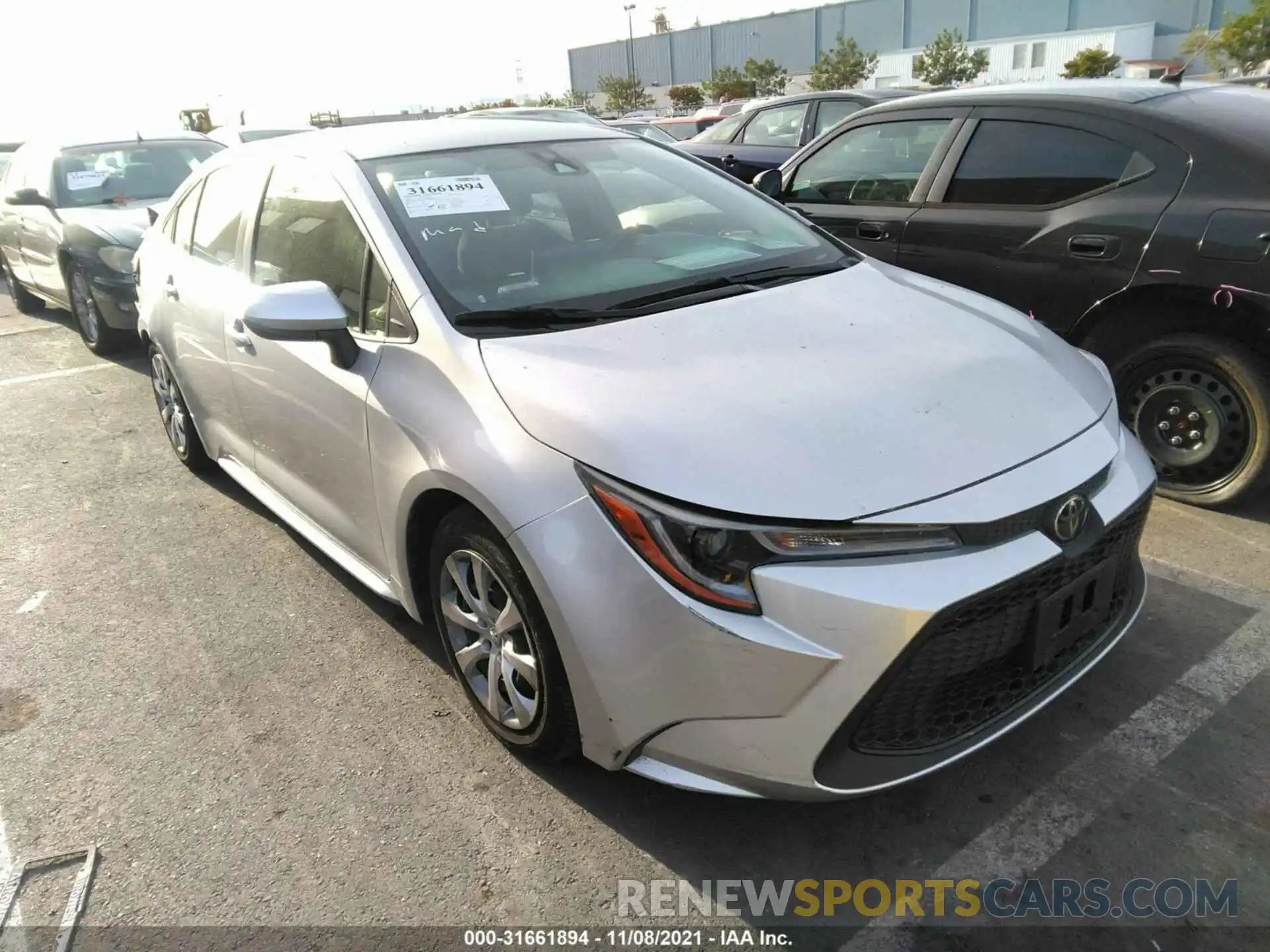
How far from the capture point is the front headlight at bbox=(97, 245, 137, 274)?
259 inches

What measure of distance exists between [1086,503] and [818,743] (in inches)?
33.4

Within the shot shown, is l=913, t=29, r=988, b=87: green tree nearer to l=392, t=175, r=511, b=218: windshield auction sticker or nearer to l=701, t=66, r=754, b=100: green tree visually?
l=701, t=66, r=754, b=100: green tree

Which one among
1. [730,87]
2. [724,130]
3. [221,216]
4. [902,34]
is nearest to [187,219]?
[221,216]

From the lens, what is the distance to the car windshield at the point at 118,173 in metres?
7.51

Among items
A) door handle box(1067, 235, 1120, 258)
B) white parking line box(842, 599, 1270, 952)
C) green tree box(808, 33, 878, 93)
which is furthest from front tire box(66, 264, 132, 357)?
green tree box(808, 33, 878, 93)

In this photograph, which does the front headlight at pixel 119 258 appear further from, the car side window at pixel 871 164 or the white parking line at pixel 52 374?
the car side window at pixel 871 164

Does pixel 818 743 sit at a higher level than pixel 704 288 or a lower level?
lower

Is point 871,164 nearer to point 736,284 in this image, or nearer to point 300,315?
point 736,284

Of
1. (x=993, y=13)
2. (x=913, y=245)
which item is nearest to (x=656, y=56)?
(x=993, y=13)

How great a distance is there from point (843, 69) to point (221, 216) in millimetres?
57097

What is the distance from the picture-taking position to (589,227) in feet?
10.3

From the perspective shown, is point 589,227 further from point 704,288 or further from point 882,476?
point 882,476

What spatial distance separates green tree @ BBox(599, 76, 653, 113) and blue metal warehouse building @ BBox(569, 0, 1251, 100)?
6.54 meters

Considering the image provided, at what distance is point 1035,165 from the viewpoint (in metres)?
4.18
